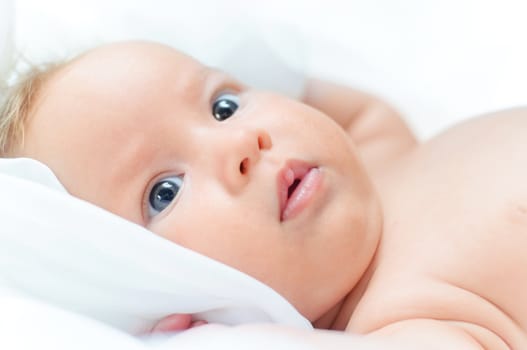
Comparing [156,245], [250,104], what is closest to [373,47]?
[250,104]

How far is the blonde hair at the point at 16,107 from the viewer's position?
1013mm

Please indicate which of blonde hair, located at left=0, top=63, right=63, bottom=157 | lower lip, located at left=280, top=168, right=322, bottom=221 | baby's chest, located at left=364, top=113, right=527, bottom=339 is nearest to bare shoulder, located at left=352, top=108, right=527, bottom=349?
baby's chest, located at left=364, top=113, right=527, bottom=339

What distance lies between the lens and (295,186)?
99 centimetres

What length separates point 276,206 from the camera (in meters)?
0.96

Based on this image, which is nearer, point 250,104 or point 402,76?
point 250,104

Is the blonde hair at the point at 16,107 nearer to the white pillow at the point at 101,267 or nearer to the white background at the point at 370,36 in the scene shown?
the white pillow at the point at 101,267

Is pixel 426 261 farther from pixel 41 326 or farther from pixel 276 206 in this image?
pixel 41 326

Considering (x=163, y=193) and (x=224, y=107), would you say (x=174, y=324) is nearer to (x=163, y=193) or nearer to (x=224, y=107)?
(x=163, y=193)

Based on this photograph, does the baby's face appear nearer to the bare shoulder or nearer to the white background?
the bare shoulder

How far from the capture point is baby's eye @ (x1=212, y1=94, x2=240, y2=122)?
106 cm

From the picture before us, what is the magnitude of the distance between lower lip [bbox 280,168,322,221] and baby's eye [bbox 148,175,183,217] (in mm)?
119

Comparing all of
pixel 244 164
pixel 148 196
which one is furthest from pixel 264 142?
pixel 148 196

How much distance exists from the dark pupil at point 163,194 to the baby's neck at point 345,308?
0.22 m

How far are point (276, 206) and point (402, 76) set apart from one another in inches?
22.1
